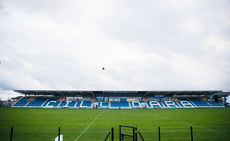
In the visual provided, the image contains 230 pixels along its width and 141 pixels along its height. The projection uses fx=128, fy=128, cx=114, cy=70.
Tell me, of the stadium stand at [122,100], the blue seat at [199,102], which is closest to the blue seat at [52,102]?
the stadium stand at [122,100]

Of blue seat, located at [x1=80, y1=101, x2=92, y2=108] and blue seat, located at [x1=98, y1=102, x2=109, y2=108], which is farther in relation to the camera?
blue seat, located at [x1=98, y1=102, x2=109, y2=108]

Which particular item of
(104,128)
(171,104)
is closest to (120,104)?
(171,104)

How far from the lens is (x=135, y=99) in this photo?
187 ft

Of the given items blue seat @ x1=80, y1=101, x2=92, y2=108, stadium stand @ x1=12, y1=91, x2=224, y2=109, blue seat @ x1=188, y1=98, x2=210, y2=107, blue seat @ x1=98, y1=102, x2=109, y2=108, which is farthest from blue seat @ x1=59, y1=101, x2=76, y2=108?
blue seat @ x1=188, y1=98, x2=210, y2=107

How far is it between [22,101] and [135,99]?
158 ft

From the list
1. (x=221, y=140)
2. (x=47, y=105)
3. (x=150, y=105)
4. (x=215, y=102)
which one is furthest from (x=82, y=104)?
(x=215, y=102)

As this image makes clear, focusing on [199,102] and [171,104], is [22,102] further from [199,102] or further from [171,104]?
[199,102]

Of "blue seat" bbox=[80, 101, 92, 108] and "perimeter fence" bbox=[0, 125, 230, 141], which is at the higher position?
"blue seat" bbox=[80, 101, 92, 108]

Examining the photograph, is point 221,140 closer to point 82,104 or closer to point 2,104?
point 82,104

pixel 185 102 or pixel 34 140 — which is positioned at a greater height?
pixel 185 102

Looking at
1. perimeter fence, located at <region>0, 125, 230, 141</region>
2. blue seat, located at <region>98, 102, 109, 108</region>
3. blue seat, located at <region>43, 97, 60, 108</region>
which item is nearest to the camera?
perimeter fence, located at <region>0, 125, 230, 141</region>

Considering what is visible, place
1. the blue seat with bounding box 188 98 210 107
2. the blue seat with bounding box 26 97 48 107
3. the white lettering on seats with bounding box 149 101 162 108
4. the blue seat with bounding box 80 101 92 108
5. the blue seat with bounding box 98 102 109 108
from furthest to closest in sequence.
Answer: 1. the white lettering on seats with bounding box 149 101 162 108
2. the blue seat with bounding box 188 98 210 107
3. the blue seat with bounding box 98 102 109 108
4. the blue seat with bounding box 26 97 48 107
5. the blue seat with bounding box 80 101 92 108

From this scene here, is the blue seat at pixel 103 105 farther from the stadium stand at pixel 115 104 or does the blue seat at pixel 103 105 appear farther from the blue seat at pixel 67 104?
the blue seat at pixel 67 104

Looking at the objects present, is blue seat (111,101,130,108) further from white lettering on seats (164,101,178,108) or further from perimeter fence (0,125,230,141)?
perimeter fence (0,125,230,141)
